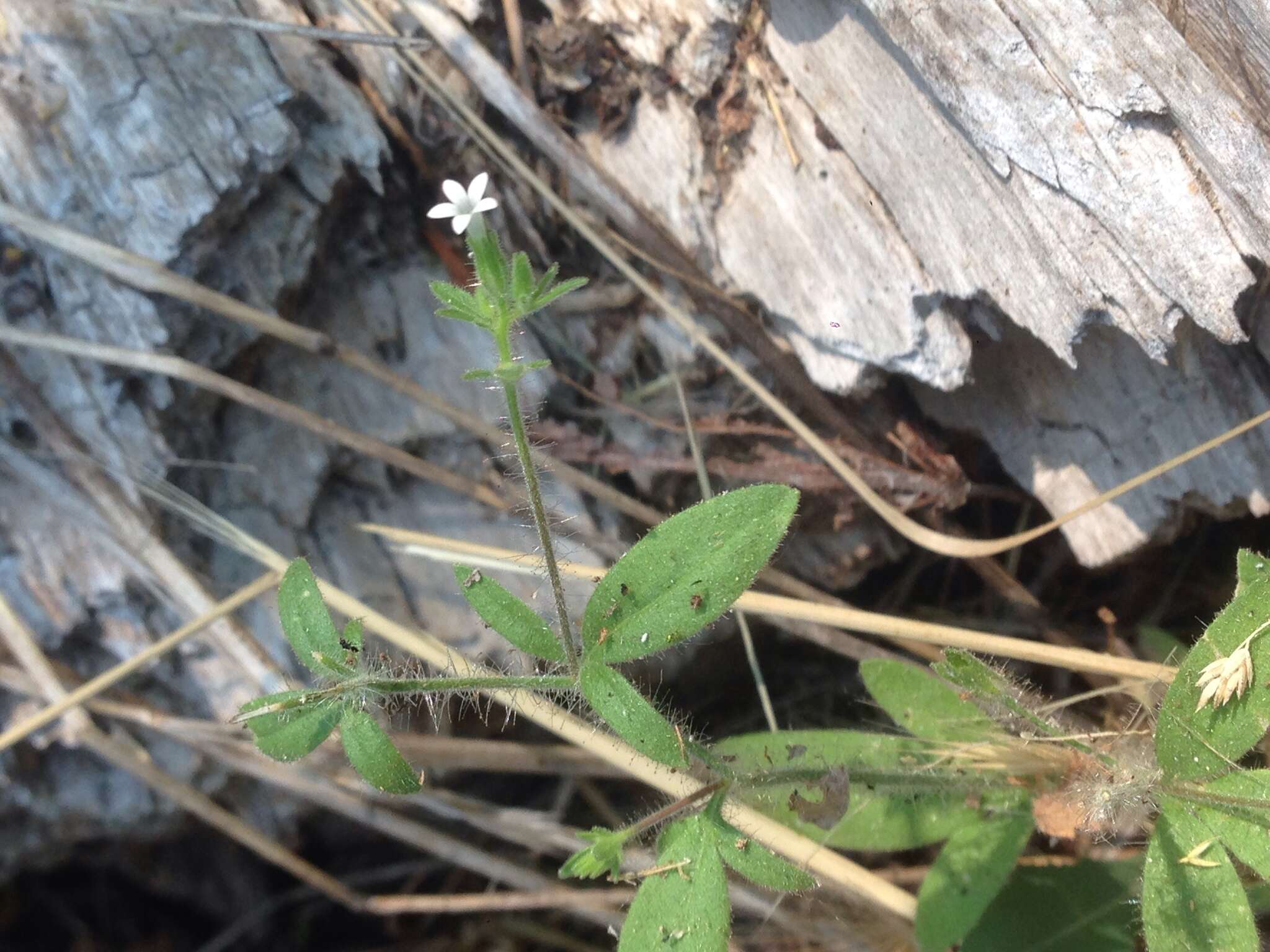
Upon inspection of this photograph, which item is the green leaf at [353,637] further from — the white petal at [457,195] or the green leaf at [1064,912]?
the green leaf at [1064,912]

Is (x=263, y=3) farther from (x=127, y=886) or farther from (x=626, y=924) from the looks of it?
(x=127, y=886)

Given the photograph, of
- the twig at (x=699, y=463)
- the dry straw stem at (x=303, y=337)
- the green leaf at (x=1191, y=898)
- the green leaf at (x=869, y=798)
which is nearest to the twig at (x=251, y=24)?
the dry straw stem at (x=303, y=337)

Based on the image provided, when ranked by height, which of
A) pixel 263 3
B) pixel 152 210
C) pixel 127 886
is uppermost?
pixel 263 3

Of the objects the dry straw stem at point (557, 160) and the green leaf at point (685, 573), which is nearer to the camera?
the green leaf at point (685, 573)

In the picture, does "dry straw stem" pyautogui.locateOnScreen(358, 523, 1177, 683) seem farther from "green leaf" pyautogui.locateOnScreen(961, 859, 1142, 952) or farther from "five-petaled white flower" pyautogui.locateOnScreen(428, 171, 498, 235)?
"five-petaled white flower" pyautogui.locateOnScreen(428, 171, 498, 235)

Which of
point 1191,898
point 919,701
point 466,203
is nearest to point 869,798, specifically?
point 919,701

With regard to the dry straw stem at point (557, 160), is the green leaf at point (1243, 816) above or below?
below

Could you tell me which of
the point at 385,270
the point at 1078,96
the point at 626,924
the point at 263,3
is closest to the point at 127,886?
the point at 385,270

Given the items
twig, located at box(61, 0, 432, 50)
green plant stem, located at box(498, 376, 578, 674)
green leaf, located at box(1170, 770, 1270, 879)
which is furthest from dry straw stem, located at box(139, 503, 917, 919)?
twig, located at box(61, 0, 432, 50)
